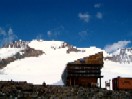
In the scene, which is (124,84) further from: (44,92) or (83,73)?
(44,92)

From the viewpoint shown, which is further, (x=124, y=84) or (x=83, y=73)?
(x=83, y=73)

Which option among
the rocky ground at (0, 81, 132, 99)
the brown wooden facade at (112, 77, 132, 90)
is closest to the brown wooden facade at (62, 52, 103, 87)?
the brown wooden facade at (112, 77, 132, 90)

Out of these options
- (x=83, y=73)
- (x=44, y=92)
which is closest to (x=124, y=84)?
(x=83, y=73)

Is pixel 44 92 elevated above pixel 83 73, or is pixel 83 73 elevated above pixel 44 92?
pixel 83 73

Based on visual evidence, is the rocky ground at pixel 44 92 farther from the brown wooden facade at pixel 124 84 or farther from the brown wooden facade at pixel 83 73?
the brown wooden facade at pixel 83 73

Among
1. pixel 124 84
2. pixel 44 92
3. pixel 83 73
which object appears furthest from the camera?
pixel 83 73

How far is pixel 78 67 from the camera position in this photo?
1125 inches

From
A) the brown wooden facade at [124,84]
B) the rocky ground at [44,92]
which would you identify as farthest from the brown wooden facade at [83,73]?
the rocky ground at [44,92]

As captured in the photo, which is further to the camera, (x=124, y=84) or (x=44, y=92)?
(x=124, y=84)

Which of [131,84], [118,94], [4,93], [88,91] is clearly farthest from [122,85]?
[4,93]

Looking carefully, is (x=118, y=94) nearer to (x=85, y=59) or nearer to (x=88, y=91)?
(x=88, y=91)

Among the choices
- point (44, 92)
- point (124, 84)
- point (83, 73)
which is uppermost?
point (83, 73)

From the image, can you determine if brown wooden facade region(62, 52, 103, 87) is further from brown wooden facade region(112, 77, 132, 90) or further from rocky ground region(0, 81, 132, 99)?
rocky ground region(0, 81, 132, 99)

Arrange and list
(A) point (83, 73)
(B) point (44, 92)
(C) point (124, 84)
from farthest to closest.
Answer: (A) point (83, 73), (C) point (124, 84), (B) point (44, 92)
